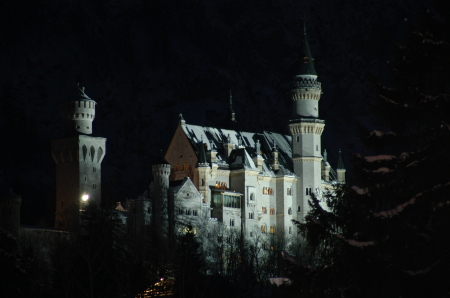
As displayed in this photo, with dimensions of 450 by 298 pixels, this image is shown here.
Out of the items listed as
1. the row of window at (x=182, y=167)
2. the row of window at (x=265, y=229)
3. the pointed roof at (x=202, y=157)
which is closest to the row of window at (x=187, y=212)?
the pointed roof at (x=202, y=157)

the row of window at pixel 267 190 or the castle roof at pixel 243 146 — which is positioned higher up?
the castle roof at pixel 243 146

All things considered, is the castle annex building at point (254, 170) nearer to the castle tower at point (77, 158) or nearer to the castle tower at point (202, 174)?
the castle tower at point (202, 174)

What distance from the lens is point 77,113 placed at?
112 metres

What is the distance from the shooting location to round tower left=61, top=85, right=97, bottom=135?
4405 inches

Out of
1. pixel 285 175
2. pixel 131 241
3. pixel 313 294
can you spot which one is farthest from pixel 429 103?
pixel 285 175

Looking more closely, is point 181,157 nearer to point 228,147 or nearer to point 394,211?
point 228,147

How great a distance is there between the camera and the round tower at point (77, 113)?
112m

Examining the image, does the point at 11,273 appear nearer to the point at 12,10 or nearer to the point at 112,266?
the point at 112,266

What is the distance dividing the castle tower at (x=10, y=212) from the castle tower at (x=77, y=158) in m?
8.78

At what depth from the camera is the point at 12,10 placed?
197750mm

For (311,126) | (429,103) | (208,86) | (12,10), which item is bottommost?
(429,103)

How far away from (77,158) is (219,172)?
63.0ft

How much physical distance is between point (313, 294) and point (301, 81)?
100 metres

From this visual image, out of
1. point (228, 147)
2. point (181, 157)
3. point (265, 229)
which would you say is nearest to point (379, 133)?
point (181, 157)
